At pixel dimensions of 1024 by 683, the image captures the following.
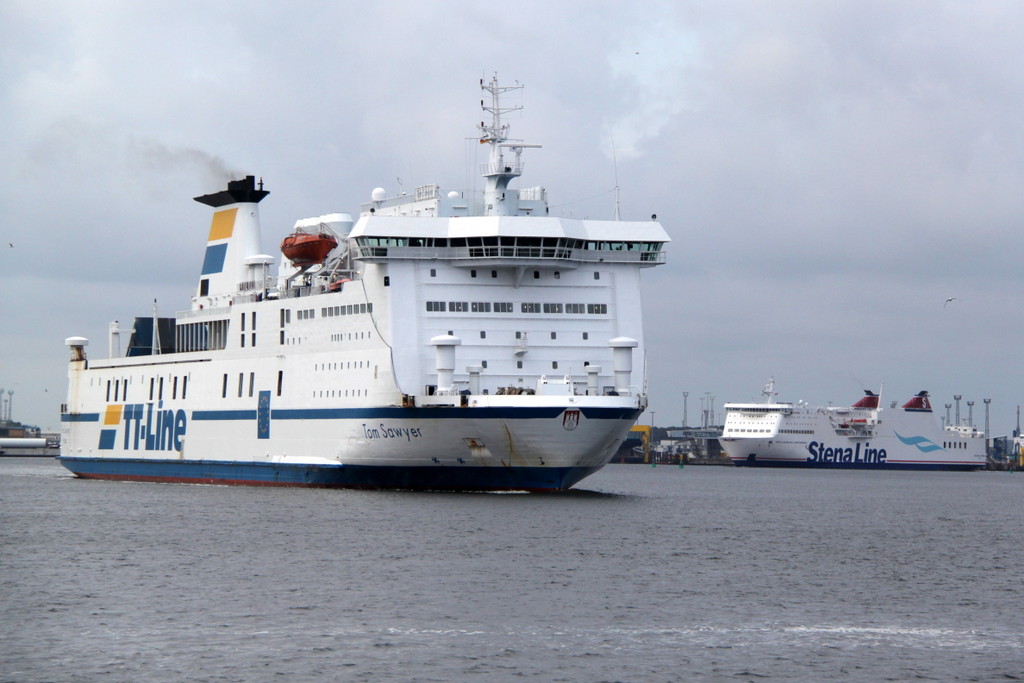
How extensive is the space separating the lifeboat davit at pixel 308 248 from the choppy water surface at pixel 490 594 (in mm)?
11354

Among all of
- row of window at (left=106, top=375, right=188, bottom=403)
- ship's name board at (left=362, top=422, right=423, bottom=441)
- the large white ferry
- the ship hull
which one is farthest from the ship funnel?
the large white ferry

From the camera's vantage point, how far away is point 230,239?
67625mm

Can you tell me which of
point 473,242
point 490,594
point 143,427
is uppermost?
point 473,242

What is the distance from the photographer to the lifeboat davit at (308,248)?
57.7 metres

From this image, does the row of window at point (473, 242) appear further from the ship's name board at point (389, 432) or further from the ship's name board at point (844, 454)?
the ship's name board at point (844, 454)

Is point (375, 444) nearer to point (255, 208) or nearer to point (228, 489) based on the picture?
point (228, 489)

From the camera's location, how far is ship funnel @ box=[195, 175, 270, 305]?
66.5m

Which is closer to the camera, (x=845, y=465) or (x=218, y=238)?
(x=218, y=238)

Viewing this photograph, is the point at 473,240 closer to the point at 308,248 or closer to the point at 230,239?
the point at 308,248

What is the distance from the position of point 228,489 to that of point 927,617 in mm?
35130

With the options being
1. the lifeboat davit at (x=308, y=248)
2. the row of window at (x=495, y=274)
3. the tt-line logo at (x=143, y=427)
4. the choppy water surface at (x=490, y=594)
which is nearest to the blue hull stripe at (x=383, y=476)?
the choppy water surface at (x=490, y=594)

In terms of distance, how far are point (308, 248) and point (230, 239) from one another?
11108 mm

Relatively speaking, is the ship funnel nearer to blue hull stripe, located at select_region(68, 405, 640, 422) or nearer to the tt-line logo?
the tt-line logo

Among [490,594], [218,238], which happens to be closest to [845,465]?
[218,238]
